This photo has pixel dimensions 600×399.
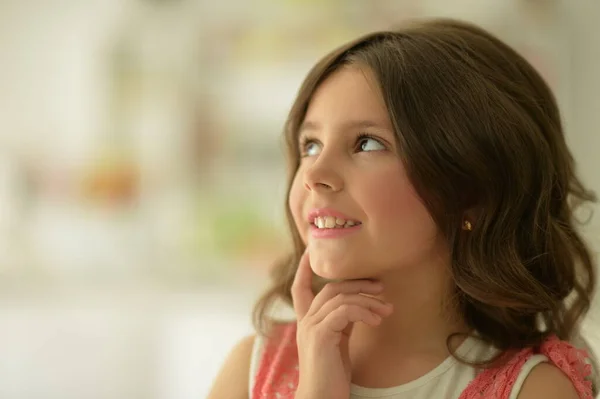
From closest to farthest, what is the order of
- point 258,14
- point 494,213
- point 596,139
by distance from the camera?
point 494,213, point 596,139, point 258,14

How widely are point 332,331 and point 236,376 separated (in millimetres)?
204

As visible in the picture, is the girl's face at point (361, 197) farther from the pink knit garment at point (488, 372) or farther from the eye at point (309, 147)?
the pink knit garment at point (488, 372)

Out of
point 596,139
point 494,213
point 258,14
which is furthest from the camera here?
point 258,14

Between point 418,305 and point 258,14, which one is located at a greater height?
point 258,14

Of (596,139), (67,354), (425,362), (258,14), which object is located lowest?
(67,354)

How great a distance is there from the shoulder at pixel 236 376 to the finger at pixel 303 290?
121 millimetres

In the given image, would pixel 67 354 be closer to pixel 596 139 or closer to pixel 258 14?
pixel 258 14

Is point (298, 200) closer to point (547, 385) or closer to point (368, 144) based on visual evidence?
point (368, 144)

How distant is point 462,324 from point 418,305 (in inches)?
3.0

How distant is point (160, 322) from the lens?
1601mm

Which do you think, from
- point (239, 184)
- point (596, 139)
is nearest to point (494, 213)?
point (596, 139)

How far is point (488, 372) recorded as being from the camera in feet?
2.91

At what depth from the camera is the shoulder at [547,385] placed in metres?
0.84

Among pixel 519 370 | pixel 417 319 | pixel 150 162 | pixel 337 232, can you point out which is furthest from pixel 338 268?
pixel 150 162
